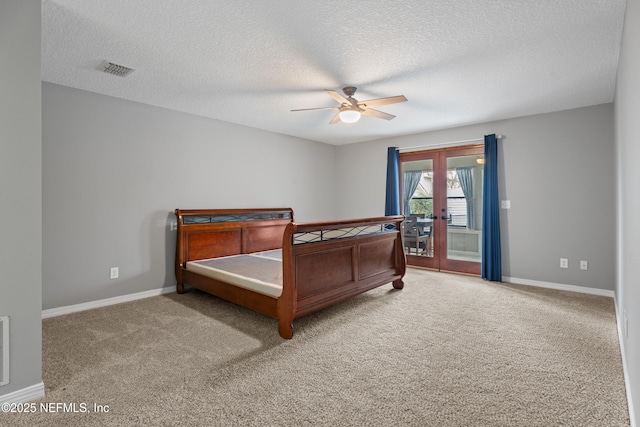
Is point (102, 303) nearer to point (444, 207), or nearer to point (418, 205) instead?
point (418, 205)

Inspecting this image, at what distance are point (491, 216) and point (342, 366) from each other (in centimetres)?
362

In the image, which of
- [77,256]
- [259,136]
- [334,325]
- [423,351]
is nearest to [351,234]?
[334,325]

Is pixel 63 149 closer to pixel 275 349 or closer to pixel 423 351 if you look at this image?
pixel 275 349

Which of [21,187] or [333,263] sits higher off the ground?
[21,187]

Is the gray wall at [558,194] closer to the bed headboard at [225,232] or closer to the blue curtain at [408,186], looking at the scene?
the blue curtain at [408,186]

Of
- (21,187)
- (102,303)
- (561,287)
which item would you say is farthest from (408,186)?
(21,187)

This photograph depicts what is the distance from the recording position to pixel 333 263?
3.26 metres

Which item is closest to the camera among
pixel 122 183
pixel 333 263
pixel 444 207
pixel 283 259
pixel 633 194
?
pixel 633 194

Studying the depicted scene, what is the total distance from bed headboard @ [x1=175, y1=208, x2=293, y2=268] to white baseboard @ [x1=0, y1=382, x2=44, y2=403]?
7.31 feet

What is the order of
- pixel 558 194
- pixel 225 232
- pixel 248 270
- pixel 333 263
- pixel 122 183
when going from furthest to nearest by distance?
pixel 225 232 < pixel 558 194 < pixel 122 183 < pixel 248 270 < pixel 333 263

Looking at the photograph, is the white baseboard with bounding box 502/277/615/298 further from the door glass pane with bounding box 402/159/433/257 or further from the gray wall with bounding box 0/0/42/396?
the gray wall with bounding box 0/0/42/396

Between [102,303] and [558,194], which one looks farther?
[558,194]

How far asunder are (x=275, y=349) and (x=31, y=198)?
1.92 m

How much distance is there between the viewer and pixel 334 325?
120 inches
